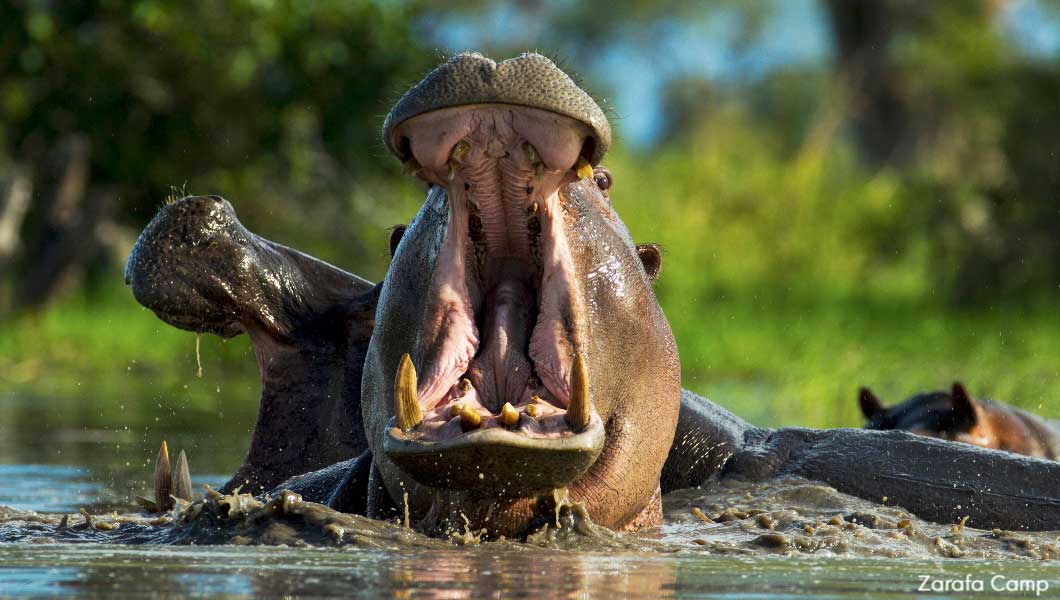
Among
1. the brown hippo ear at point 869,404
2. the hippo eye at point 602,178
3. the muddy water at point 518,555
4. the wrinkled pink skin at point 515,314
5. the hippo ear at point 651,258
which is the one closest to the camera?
the muddy water at point 518,555

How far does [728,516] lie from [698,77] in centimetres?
5084

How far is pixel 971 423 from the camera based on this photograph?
7.03 m

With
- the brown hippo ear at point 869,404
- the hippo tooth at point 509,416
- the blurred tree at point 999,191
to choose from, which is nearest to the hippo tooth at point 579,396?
the hippo tooth at point 509,416

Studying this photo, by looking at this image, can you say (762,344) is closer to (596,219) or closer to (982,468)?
(982,468)

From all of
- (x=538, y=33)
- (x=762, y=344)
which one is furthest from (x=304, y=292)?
(x=538, y=33)

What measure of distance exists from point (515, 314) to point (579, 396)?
48cm

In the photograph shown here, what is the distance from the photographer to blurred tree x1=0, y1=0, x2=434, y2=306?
1407cm

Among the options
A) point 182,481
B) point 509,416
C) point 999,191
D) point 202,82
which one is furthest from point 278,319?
point 999,191

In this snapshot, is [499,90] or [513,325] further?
[513,325]

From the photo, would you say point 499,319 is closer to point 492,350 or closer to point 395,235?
point 492,350

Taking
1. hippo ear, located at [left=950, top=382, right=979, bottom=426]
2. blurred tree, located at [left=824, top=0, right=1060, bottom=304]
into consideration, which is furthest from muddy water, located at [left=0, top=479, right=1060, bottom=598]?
blurred tree, located at [left=824, top=0, right=1060, bottom=304]

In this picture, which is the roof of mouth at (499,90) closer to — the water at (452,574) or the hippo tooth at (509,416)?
the hippo tooth at (509,416)

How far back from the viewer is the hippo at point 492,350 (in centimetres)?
400

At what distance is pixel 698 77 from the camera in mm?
55219
